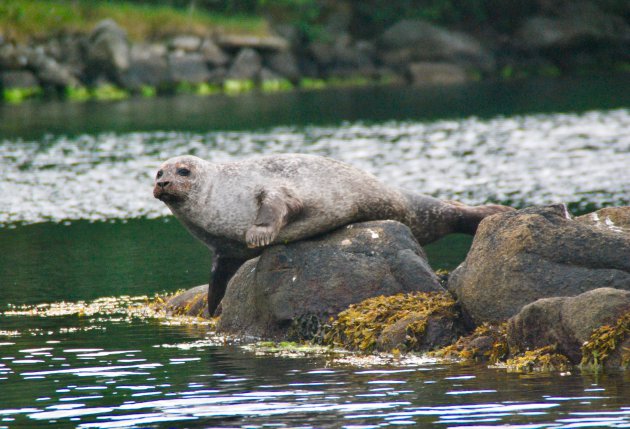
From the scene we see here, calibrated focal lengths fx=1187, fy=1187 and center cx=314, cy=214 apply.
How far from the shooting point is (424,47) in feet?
262

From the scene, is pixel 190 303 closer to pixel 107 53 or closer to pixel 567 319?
pixel 567 319

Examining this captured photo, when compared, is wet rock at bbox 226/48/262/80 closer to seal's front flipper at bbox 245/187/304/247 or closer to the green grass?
the green grass

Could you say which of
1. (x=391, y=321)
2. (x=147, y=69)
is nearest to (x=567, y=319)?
(x=391, y=321)

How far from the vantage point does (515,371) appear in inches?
428

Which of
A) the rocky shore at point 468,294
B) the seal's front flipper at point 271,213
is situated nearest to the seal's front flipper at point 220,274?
the rocky shore at point 468,294

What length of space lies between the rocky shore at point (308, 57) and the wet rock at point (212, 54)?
0.09 meters

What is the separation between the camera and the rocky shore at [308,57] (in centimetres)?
6594

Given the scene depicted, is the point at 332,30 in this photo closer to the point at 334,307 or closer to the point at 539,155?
the point at 539,155

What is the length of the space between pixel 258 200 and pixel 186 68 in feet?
195

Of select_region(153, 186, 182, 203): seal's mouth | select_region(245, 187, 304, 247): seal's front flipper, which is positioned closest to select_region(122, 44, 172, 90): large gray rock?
select_region(153, 186, 182, 203): seal's mouth

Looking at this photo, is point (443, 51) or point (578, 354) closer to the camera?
point (578, 354)

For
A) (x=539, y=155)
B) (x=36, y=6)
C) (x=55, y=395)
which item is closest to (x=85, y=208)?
(x=539, y=155)

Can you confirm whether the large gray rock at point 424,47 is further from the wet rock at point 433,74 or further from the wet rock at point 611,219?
the wet rock at point 611,219

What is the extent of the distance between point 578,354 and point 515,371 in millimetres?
591
